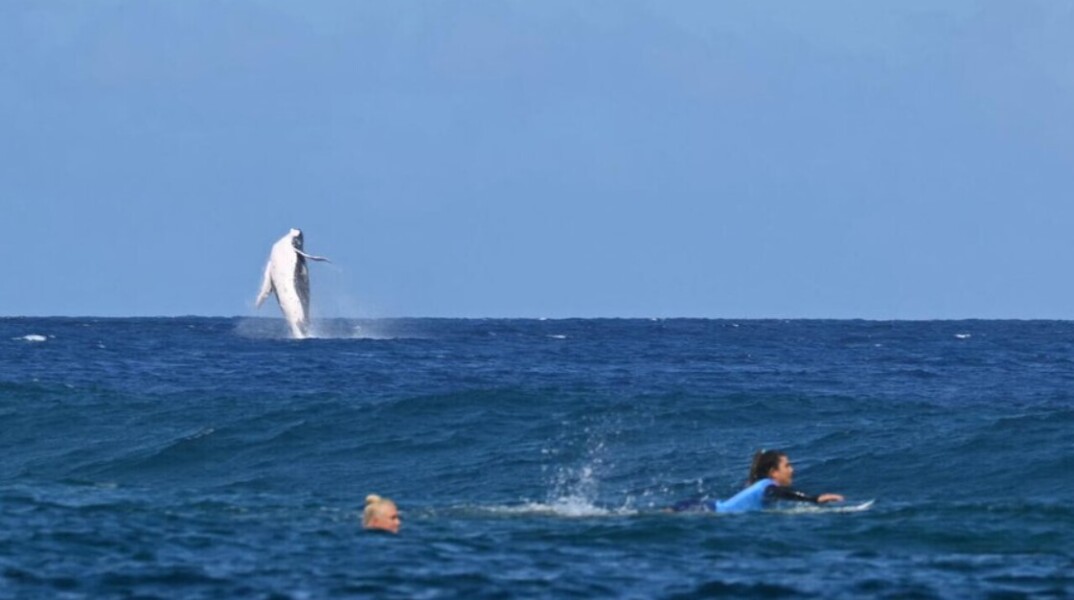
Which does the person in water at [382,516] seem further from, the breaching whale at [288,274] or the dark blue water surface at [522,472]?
the breaching whale at [288,274]

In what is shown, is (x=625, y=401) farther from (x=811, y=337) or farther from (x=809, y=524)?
(x=811, y=337)

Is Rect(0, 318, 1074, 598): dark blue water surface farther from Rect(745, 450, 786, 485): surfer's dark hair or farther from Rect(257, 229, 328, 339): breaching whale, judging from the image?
Rect(257, 229, 328, 339): breaching whale

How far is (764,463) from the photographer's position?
55.8 feet

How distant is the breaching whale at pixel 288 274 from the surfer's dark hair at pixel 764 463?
114 ft

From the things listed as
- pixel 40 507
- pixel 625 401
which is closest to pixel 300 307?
pixel 625 401

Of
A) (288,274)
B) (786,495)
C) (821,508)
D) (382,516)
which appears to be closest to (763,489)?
(786,495)

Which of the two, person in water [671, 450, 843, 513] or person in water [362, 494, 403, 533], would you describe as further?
person in water [671, 450, 843, 513]

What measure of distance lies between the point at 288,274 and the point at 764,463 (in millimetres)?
37226

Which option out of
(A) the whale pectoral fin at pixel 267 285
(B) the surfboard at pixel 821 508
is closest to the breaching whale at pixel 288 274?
(A) the whale pectoral fin at pixel 267 285

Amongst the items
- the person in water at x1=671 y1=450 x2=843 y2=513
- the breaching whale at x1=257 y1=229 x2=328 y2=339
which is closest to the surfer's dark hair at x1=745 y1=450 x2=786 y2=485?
the person in water at x1=671 y1=450 x2=843 y2=513

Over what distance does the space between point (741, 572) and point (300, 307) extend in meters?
43.7

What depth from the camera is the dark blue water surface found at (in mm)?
13672

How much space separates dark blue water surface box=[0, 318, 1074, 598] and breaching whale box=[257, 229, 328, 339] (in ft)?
14.8

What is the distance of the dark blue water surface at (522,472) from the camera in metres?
13.7
